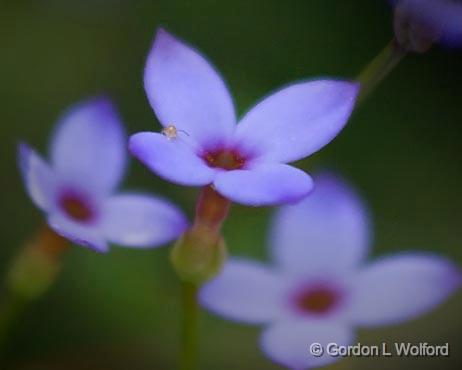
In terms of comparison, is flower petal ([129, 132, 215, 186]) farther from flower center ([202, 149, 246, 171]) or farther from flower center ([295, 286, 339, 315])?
flower center ([295, 286, 339, 315])

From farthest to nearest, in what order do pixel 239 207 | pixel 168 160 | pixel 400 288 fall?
1. pixel 239 207
2. pixel 400 288
3. pixel 168 160

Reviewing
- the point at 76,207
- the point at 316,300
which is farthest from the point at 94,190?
the point at 316,300

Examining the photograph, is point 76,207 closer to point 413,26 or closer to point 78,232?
point 78,232

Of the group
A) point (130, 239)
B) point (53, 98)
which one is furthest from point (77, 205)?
point (53, 98)

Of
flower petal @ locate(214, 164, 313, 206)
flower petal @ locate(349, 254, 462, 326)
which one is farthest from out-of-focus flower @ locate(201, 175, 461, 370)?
flower petal @ locate(214, 164, 313, 206)

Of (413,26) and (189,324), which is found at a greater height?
(413,26)

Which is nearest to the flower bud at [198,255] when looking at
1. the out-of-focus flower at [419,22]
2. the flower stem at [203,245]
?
the flower stem at [203,245]

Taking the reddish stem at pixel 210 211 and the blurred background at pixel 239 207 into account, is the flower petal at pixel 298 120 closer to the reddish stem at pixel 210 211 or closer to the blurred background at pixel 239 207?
the reddish stem at pixel 210 211
